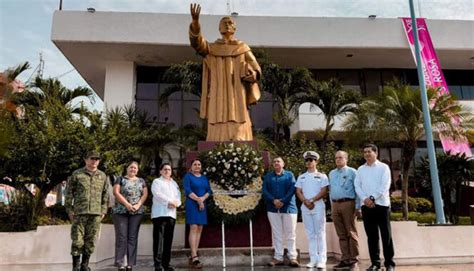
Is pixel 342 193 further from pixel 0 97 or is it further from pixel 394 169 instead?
pixel 394 169

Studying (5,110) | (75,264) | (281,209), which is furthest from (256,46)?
(75,264)

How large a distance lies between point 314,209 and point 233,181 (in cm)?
146

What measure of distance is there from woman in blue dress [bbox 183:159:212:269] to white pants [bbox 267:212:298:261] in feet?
3.39

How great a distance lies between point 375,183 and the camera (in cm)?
514

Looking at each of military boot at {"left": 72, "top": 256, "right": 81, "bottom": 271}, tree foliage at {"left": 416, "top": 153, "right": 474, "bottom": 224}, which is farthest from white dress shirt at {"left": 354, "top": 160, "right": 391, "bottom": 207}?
tree foliage at {"left": 416, "top": 153, "right": 474, "bottom": 224}

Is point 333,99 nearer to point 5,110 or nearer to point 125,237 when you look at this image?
point 5,110

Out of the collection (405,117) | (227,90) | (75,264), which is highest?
(405,117)

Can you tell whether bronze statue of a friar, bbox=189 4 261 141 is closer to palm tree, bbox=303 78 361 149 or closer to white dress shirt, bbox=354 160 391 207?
white dress shirt, bbox=354 160 391 207

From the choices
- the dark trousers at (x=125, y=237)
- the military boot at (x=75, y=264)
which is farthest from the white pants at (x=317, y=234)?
the military boot at (x=75, y=264)

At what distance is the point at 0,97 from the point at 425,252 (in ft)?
29.8

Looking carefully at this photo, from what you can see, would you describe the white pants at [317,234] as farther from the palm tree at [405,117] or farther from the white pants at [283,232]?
the palm tree at [405,117]

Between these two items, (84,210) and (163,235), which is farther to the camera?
(163,235)

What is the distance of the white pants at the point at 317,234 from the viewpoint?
18.1ft

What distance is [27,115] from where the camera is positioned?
10.4 meters
